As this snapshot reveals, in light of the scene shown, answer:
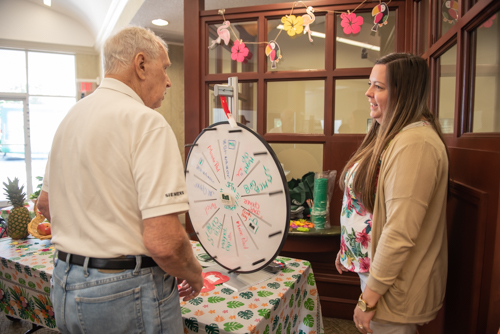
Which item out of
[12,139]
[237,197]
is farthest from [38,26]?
[237,197]

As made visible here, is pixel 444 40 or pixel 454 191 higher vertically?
pixel 444 40

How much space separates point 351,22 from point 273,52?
19.6 inches

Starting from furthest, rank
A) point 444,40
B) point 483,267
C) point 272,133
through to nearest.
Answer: point 272,133
point 444,40
point 483,267

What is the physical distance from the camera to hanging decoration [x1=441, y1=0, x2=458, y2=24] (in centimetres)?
121

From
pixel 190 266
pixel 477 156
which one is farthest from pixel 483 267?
pixel 190 266

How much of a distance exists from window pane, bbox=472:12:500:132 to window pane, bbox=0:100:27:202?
22.5 feet

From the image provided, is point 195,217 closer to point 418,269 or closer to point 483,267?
point 418,269

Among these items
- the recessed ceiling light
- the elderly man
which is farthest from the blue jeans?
the recessed ceiling light

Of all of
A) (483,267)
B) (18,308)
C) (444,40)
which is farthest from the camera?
(18,308)

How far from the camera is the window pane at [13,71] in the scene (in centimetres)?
573

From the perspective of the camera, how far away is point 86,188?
2.60 feet

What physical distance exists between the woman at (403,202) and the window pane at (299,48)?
107 cm

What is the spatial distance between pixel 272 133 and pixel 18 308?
165 centimetres

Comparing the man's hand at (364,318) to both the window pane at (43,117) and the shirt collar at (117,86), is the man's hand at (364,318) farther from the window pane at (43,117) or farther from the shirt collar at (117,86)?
the window pane at (43,117)
